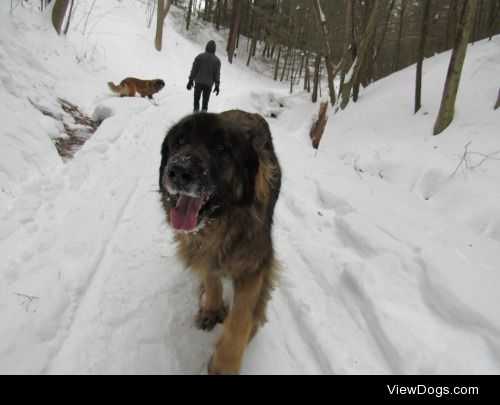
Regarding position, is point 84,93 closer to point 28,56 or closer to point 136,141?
point 28,56

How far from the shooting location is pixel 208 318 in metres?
2.39

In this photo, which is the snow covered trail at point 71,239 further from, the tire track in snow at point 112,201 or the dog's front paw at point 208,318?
the dog's front paw at point 208,318

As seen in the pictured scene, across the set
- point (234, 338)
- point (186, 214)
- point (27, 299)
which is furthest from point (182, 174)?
point (27, 299)

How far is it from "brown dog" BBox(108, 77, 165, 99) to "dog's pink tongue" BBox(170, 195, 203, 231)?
335 inches

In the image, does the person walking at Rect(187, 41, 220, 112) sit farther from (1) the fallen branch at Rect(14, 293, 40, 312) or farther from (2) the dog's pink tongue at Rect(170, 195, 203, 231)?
(2) the dog's pink tongue at Rect(170, 195, 203, 231)

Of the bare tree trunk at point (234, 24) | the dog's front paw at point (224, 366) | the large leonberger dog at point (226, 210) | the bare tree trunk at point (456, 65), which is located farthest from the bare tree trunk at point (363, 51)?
the bare tree trunk at point (234, 24)

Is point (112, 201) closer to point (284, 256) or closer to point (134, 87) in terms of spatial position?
point (284, 256)

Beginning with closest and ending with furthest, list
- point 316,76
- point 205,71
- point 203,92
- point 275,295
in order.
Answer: point 275,295 → point 205,71 → point 203,92 → point 316,76

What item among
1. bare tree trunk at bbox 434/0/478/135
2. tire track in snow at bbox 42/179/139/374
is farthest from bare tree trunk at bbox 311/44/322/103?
tire track in snow at bbox 42/179/139/374

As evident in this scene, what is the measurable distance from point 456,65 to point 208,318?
662 centimetres

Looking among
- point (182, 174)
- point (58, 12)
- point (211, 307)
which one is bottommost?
point (211, 307)

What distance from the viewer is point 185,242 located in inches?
90.7

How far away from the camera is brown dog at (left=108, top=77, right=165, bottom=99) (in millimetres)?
9248
